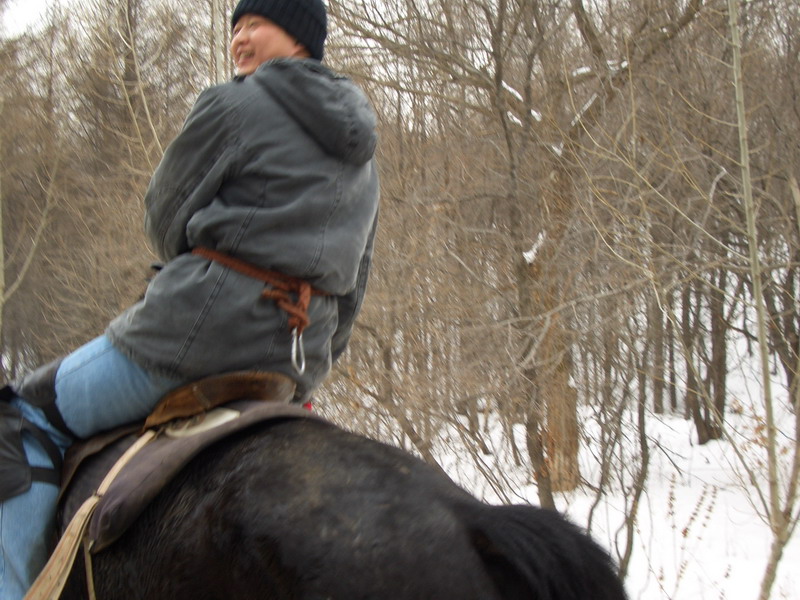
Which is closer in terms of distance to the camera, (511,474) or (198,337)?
(198,337)

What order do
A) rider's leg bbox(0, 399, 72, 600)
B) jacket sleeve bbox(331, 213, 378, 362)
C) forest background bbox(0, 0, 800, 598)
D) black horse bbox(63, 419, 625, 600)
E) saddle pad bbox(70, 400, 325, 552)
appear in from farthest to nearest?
forest background bbox(0, 0, 800, 598)
jacket sleeve bbox(331, 213, 378, 362)
rider's leg bbox(0, 399, 72, 600)
saddle pad bbox(70, 400, 325, 552)
black horse bbox(63, 419, 625, 600)

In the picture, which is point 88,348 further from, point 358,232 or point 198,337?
point 358,232

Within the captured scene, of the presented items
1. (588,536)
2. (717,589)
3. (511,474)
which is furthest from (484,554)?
(717,589)

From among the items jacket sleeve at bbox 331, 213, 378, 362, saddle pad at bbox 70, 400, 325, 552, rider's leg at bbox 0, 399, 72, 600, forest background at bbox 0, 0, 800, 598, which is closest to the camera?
saddle pad at bbox 70, 400, 325, 552

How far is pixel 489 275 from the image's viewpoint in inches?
328

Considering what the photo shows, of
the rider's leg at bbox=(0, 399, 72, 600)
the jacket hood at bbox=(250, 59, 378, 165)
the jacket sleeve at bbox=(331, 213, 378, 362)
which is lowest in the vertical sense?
the rider's leg at bbox=(0, 399, 72, 600)

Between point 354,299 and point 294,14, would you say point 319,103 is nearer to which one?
point 294,14

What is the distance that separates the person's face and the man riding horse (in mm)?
158

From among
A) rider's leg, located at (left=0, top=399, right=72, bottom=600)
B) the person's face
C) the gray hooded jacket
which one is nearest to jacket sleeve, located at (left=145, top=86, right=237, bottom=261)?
the gray hooded jacket

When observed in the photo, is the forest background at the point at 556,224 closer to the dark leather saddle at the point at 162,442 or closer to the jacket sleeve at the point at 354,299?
the jacket sleeve at the point at 354,299

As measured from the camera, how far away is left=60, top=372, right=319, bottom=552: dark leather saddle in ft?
5.50

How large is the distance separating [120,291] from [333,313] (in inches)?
484

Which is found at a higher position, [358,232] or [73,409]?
[358,232]

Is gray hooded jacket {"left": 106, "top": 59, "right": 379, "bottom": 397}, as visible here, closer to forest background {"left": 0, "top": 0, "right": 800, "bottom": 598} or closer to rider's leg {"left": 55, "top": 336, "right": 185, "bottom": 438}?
rider's leg {"left": 55, "top": 336, "right": 185, "bottom": 438}
